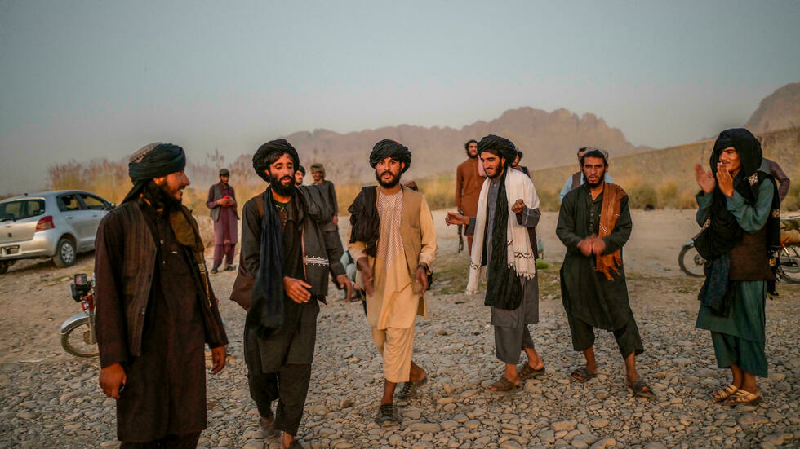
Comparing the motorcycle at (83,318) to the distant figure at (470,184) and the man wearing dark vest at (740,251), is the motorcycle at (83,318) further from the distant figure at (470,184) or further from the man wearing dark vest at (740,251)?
the man wearing dark vest at (740,251)

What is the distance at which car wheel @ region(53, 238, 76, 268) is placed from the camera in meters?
12.1

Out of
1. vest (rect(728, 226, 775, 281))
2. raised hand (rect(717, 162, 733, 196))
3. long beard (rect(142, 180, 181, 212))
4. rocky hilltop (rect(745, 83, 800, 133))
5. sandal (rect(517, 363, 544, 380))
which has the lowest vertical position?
sandal (rect(517, 363, 544, 380))

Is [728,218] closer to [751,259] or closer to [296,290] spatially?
[751,259]

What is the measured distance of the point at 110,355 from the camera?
89.7 inches

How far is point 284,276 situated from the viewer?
332cm

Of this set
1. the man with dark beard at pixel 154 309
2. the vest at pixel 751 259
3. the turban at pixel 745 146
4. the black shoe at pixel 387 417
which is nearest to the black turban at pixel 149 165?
the man with dark beard at pixel 154 309

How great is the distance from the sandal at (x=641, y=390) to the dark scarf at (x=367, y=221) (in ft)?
7.30

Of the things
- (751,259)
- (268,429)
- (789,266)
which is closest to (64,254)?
(268,429)

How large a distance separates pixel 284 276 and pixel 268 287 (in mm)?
192

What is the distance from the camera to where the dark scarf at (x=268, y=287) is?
3.14 metres

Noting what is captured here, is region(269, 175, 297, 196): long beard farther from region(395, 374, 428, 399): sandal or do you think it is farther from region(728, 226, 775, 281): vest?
region(728, 226, 775, 281): vest

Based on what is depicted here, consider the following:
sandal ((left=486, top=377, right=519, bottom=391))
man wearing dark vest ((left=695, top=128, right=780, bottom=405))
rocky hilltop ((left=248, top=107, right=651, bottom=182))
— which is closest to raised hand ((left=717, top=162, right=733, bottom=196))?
man wearing dark vest ((left=695, top=128, right=780, bottom=405))

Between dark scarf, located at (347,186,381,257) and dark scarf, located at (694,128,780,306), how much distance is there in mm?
2424

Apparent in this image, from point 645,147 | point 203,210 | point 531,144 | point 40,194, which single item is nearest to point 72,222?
point 40,194
